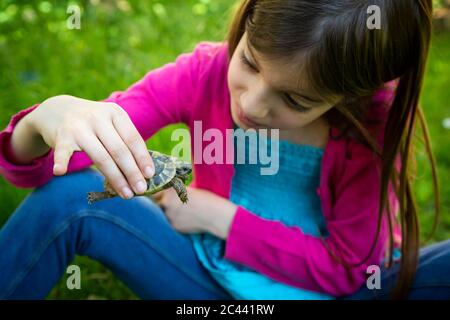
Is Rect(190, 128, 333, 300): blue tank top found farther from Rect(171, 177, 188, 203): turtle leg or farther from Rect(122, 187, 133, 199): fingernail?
Rect(122, 187, 133, 199): fingernail

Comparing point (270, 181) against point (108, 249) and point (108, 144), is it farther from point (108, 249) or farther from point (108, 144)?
point (108, 144)

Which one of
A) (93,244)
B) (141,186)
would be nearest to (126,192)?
(141,186)

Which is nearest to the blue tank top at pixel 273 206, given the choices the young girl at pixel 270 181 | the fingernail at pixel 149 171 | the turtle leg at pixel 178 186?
the young girl at pixel 270 181

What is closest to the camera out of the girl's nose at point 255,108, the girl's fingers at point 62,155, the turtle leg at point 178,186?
the girl's fingers at point 62,155

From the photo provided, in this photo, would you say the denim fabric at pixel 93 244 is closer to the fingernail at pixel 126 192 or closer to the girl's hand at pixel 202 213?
the girl's hand at pixel 202 213

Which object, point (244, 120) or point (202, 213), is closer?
point (244, 120)
